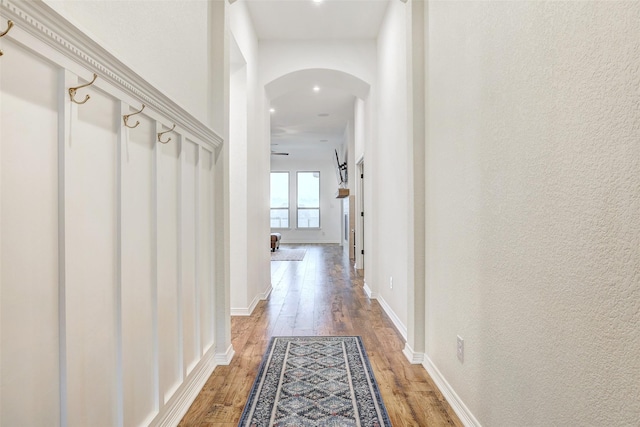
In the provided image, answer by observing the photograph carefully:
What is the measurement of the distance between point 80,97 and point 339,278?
4.89 m

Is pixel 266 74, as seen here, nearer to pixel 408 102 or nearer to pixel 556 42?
pixel 408 102

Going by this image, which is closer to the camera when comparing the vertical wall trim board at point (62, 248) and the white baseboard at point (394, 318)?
the vertical wall trim board at point (62, 248)

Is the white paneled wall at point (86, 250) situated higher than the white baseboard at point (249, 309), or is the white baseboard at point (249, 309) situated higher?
the white paneled wall at point (86, 250)

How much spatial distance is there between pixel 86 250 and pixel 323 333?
2280 millimetres

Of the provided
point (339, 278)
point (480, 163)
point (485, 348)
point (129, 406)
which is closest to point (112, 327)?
point (129, 406)

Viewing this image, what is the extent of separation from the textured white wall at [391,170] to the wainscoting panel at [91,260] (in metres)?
1.86

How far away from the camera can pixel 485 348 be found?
149 cm

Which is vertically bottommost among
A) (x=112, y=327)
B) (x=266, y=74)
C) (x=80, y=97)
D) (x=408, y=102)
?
(x=112, y=327)

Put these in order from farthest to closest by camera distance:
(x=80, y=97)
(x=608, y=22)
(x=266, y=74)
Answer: (x=266, y=74)
(x=80, y=97)
(x=608, y=22)

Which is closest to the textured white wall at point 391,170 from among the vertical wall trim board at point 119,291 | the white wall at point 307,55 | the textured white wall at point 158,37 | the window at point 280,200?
the white wall at point 307,55

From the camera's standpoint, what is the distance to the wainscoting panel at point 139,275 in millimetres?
1251

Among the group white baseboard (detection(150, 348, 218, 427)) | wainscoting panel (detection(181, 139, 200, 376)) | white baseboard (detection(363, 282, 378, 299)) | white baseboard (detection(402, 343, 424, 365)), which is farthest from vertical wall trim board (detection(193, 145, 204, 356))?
white baseboard (detection(363, 282, 378, 299))

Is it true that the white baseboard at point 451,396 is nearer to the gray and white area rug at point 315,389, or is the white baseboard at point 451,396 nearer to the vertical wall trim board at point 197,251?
the gray and white area rug at point 315,389

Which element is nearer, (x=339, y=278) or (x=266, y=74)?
(x=266, y=74)
